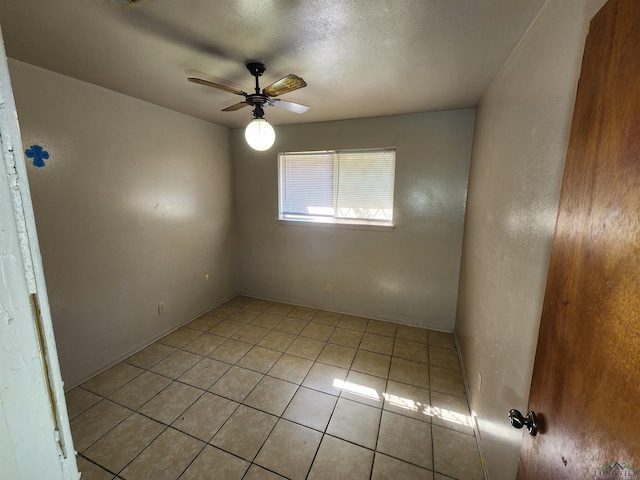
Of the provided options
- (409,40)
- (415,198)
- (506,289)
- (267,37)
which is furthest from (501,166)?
(267,37)

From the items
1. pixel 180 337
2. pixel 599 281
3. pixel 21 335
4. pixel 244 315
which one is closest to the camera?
pixel 21 335

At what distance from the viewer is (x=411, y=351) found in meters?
2.65

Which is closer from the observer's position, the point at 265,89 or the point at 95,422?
the point at 265,89

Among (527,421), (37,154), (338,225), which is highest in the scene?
(37,154)

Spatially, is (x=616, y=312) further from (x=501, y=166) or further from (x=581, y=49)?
(x=501, y=166)

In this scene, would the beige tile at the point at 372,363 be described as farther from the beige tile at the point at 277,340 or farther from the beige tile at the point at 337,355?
the beige tile at the point at 277,340

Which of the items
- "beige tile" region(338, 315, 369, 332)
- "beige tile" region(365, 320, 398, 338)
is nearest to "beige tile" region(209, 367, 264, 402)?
"beige tile" region(338, 315, 369, 332)

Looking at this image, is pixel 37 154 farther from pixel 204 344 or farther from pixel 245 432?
pixel 245 432

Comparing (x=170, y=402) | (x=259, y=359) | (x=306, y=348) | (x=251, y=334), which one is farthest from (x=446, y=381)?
(x=170, y=402)

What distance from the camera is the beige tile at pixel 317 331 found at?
9.51 feet

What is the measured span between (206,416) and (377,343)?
67.6 inches

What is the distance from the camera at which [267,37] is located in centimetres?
144

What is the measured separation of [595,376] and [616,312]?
0.48 feet

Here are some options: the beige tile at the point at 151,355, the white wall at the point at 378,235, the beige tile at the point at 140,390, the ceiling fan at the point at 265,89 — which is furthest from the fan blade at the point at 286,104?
the beige tile at the point at 151,355
